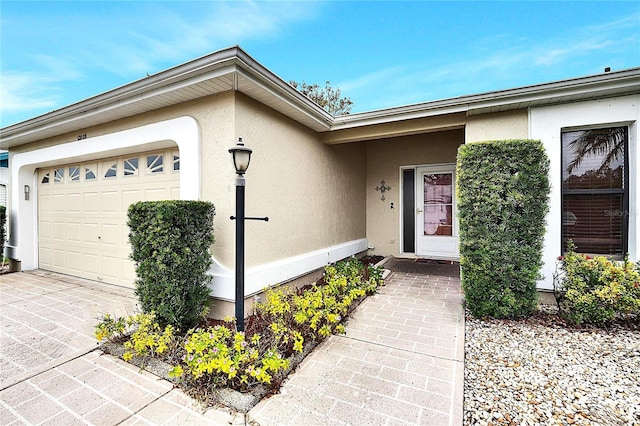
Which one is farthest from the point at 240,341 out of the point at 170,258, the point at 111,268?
the point at 111,268

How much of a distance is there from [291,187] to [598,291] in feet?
13.5

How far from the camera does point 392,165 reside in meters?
7.48

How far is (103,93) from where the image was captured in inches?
163

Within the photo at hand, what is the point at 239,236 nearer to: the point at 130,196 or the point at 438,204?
the point at 130,196

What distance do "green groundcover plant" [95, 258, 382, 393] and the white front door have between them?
3660mm

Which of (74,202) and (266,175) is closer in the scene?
(266,175)

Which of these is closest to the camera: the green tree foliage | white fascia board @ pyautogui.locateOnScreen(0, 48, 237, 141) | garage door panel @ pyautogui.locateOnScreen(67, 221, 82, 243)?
white fascia board @ pyautogui.locateOnScreen(0, 48, 237, 141)

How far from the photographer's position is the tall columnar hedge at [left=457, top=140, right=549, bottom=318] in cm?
362

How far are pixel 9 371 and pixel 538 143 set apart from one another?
5.92 m

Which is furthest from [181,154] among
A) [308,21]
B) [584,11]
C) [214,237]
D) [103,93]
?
[584,11]

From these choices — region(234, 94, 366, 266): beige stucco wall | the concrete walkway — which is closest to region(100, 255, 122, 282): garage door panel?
the concrete walkway

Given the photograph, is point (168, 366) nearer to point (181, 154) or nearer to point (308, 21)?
point (181, 154)

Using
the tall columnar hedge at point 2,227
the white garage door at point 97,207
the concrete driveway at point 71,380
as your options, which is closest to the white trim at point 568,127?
the concrete driveway at point 71,380

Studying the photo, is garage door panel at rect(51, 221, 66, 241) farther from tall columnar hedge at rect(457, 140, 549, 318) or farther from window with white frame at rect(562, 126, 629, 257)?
window with white frame at rect(562, 126, 629, 257)
